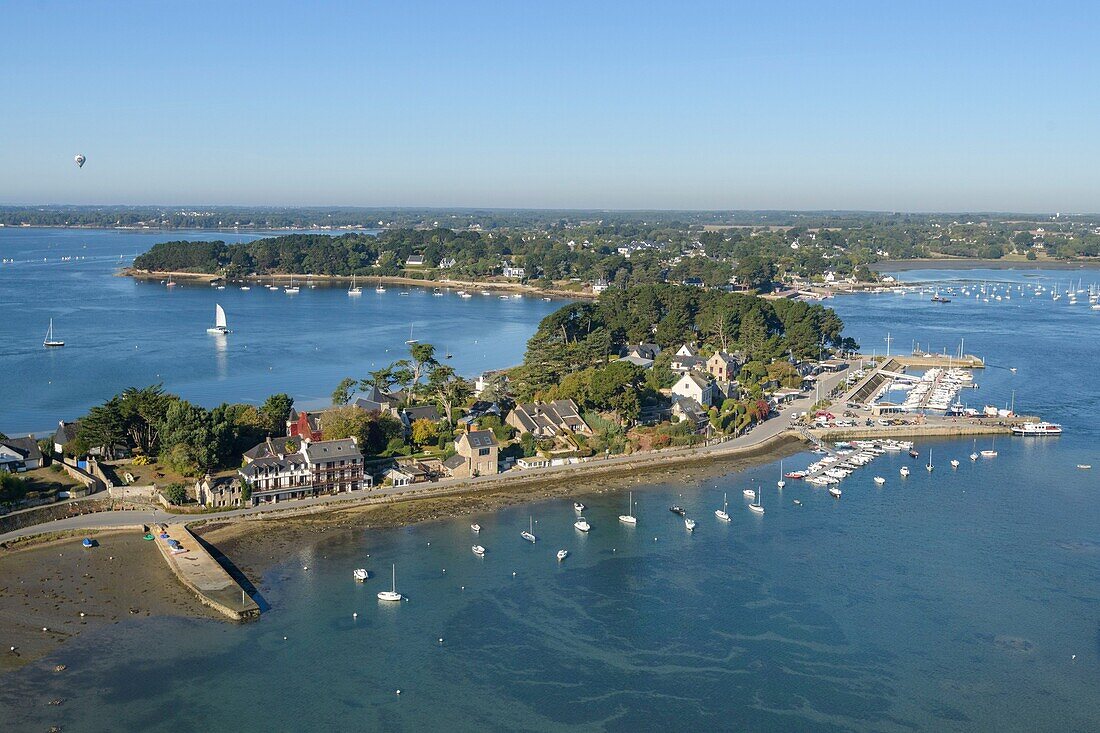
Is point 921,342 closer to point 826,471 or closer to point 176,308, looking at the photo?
point 826,471

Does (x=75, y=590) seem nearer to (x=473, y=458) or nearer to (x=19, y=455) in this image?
(x=19, y=455)

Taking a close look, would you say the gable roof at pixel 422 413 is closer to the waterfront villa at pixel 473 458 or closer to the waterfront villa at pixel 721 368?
the waterfront villa at pixel 473 458

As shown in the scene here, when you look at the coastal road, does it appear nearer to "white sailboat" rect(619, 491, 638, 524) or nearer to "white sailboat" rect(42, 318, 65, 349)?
"white sailboat" rect(619, 491, 638, 524)

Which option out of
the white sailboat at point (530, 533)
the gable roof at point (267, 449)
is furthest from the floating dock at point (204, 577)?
the white sailboat at point (530, 533)

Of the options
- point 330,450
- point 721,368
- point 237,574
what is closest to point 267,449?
point 330,450

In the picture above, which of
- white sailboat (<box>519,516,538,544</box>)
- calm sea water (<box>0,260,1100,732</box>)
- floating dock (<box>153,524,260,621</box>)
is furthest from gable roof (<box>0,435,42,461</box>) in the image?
white sailboat (<box>519,516,538,544</box>)

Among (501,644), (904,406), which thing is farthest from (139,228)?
(501,644)
